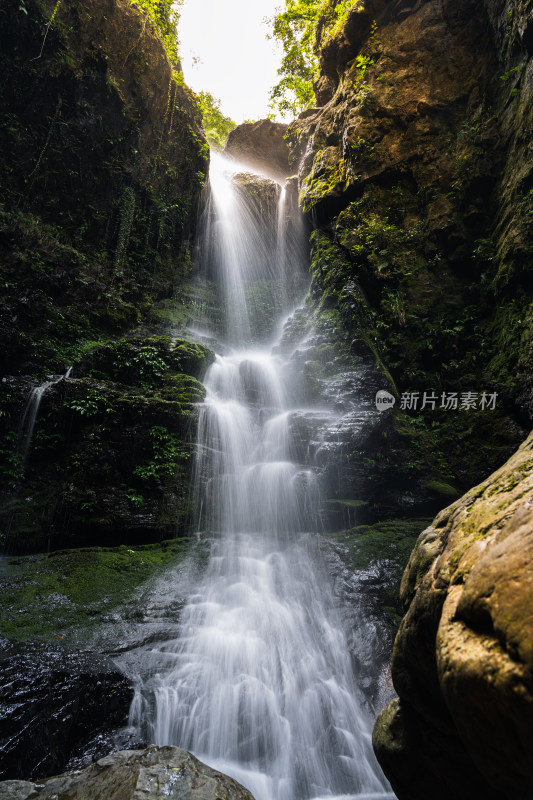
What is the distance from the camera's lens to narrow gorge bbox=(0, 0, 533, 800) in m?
2.64

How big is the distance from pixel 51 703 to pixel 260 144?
92.6ft

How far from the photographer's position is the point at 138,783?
264cm

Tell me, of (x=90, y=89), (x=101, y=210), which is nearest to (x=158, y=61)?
(x=90, y=89)

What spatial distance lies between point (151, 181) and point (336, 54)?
26.7 feet

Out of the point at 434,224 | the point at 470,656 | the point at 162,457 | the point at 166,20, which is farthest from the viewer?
the point at 166,20

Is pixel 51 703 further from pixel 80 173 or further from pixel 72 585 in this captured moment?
pixel 80 173

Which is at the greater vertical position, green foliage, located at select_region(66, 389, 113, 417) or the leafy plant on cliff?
the leafy plant on cliff

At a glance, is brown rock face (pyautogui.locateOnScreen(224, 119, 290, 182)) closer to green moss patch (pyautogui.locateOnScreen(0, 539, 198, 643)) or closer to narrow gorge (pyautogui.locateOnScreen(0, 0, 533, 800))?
narrow gorge (pyautogui.locateOnScreen(0, 0, 533, 800))

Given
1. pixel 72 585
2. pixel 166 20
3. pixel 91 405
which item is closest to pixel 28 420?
pixel 91 405

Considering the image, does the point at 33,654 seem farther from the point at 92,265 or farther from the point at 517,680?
the point at 92,265

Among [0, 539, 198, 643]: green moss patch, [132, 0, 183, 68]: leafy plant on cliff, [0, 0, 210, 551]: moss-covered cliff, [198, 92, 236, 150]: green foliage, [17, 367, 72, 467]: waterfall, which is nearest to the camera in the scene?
[0, 539, 198, 643]: green moss patch

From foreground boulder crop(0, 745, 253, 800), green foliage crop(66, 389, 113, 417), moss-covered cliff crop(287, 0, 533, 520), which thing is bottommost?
foreground boulder crop(0, 745, 253, 800)

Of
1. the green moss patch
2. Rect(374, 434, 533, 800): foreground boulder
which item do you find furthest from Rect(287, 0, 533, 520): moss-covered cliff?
Rect(374, 434, 533, 800): foreground boulder

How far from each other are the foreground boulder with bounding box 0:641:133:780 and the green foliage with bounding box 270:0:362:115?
18.7 metres
